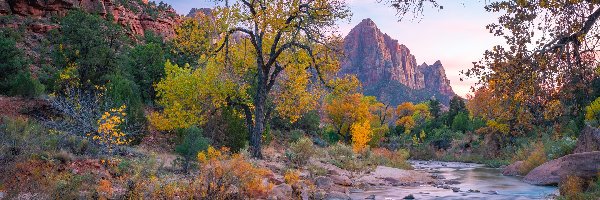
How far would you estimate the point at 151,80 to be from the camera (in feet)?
117

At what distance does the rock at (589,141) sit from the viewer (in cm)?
1911

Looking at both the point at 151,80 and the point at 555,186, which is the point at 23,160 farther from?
the point at 151,80

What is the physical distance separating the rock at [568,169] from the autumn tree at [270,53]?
922cm

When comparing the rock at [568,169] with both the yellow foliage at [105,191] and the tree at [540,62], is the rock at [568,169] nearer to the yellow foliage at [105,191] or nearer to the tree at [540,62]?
the tree at [540,62]

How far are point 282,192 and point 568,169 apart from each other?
35.8 feet

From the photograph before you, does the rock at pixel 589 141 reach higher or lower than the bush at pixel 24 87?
lower

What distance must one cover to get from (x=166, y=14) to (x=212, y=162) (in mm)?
68110

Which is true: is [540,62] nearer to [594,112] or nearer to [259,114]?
[259,114]

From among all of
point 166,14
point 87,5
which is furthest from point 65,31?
point 166,14

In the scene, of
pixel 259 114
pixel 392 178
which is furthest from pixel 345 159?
pixel 259 114

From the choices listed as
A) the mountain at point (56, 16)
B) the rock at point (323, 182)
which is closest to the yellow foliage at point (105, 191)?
the rock at point (323, 182)

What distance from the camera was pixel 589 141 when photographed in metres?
19.5

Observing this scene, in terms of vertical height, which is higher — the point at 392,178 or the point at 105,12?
the point at 105,12

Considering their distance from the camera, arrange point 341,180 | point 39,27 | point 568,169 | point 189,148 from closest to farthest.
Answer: point 189,148
point 568,169
point 341,180
point 39,27
